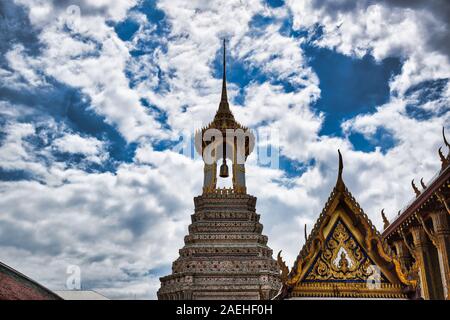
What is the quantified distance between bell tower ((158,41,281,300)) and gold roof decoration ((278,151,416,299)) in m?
23.9

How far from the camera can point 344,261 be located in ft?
23.7

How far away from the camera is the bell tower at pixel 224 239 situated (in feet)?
112

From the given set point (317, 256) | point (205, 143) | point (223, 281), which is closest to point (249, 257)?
point (223, 281)

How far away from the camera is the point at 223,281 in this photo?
34219 mm

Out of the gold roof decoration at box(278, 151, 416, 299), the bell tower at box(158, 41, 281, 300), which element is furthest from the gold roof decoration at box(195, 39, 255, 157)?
the gold roof decoration at box(278, 151, 416, 299)

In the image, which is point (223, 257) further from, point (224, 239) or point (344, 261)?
point (344, 261)

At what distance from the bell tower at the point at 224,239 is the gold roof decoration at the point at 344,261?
78.5 feet

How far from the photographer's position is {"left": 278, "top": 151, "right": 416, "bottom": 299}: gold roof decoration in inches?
277

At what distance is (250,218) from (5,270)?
35.9m

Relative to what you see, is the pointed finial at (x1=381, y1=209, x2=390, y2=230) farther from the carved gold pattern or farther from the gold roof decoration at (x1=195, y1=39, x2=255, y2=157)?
the gold roof decoration at (x1=195, y1=39, x2=255, y2=157)

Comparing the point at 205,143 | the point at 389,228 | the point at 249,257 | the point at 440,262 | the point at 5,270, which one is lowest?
the point at 5,270

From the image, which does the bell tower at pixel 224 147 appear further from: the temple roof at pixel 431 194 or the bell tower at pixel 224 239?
the temple roof at pixel 431 194
